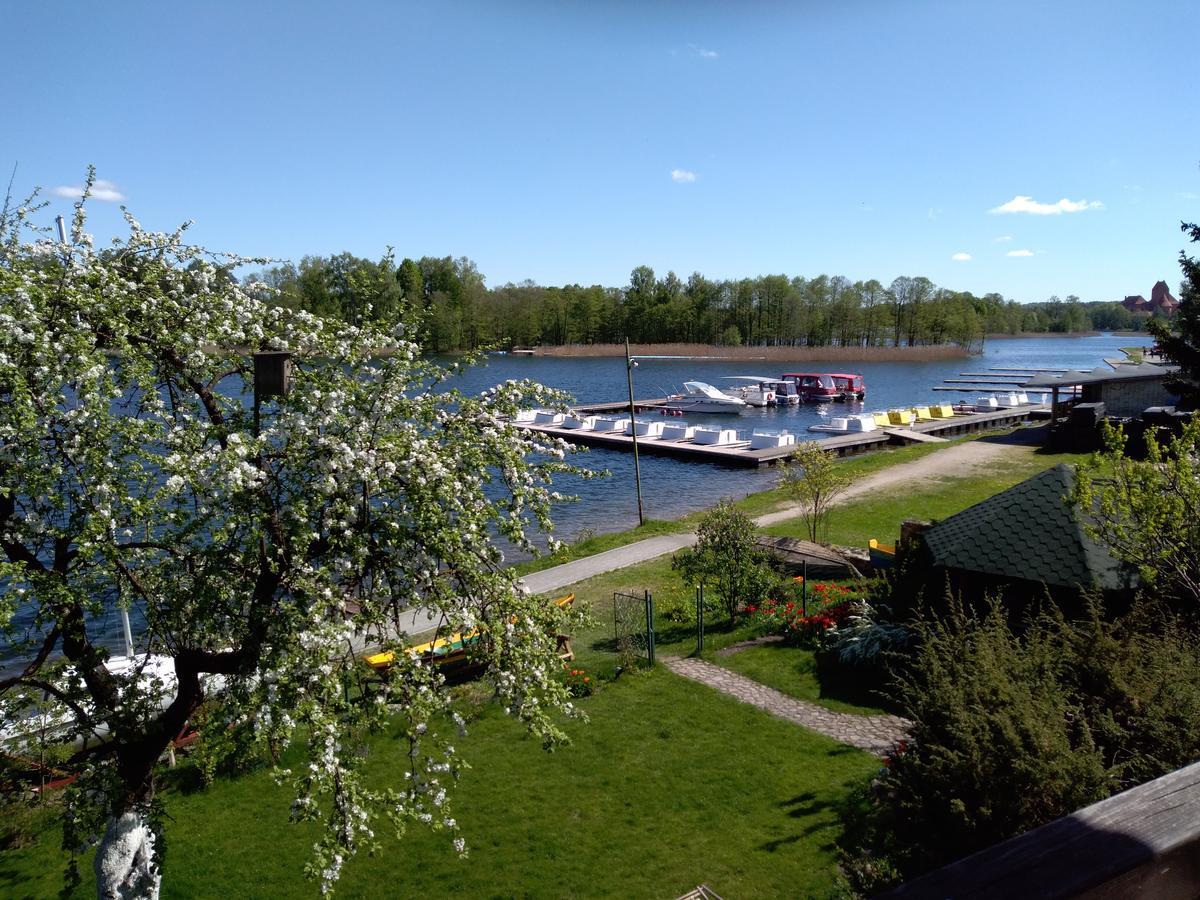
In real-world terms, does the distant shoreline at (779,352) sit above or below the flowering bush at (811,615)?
above

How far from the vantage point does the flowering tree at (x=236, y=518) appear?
19.7ft

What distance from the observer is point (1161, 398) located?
45312 millimetres

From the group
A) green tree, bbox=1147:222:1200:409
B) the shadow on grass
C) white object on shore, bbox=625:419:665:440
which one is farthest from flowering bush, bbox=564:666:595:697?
white object on shore, bbox=625:419:665:440

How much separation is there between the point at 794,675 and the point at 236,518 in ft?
37.6

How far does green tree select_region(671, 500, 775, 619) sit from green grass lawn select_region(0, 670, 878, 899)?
501 cm

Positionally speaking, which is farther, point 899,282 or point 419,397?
point 899,282

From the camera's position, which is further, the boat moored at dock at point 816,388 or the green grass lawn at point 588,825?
the boat moored at dock at point 816,388

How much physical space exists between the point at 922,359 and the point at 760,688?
13987cm

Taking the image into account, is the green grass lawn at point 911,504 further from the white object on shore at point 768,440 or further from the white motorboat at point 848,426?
the white motorboat at point 848,426

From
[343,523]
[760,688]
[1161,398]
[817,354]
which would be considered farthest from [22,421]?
[817,354]

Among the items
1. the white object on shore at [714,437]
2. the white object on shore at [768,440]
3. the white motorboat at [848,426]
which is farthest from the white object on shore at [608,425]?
the white motorboat at [848,426]

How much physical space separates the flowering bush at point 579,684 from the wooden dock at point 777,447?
89.3ft

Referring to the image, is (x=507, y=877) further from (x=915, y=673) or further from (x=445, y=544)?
(x=915, y=673)

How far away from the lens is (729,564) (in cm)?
1811
